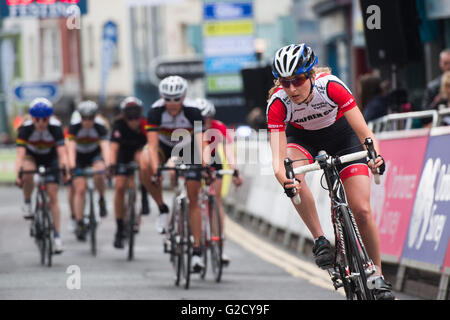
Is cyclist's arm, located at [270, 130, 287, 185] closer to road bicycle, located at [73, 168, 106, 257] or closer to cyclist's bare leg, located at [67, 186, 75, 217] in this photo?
road bicycle, located at [73, 168, 106, 257]

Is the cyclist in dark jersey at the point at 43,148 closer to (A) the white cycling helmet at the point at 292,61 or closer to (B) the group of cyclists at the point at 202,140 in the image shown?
(B) the group of cyclists at the point at 202,140

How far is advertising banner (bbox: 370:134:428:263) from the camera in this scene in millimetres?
10812

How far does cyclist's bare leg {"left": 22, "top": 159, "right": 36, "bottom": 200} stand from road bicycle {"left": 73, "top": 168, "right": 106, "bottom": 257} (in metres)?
0.56

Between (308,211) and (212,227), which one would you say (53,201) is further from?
(308,211)

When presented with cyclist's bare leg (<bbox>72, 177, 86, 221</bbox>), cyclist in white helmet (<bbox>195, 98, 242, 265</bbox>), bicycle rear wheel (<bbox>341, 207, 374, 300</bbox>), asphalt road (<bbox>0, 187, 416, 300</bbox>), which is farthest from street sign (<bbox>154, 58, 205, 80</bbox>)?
bicycle rear wheel (<bbox>341, 207, 374, 300</bbox>)

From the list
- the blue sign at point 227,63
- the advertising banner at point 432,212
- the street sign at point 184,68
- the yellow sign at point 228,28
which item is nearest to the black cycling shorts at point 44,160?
the advertising banner at point 432,212

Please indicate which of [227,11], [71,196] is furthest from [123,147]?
[227,11]

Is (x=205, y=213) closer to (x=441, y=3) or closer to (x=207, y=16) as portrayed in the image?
(x=441, y=3)

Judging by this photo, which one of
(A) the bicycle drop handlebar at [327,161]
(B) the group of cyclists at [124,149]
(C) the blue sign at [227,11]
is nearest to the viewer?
(A) the bicycle drop handlebar at [327,161]

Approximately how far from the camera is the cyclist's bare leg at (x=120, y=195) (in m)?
14.7

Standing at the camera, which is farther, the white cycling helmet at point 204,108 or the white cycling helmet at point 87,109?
the white cycling helmet at point 87,109

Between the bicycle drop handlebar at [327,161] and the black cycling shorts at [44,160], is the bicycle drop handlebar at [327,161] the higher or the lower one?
the higher one

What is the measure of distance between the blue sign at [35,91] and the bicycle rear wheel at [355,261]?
68.8 ft
